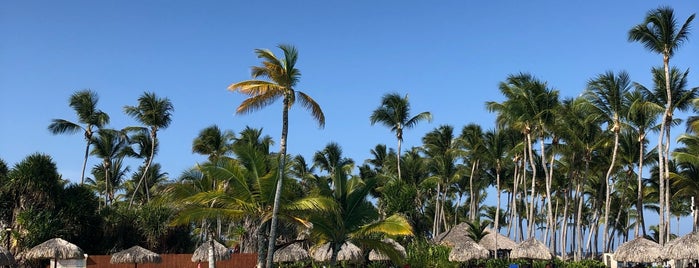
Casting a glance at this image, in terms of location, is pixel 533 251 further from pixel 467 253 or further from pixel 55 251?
pixel 55 251

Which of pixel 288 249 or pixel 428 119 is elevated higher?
pixel 428 119

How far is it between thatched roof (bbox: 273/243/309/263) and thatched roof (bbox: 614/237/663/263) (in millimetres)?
15203

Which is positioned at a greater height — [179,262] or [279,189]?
[279,189]

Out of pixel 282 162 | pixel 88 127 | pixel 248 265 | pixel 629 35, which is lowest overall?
pixel 248 265

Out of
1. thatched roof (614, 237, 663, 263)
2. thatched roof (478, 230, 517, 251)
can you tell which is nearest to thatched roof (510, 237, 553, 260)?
thatched roof (614, 237, 663, 263)

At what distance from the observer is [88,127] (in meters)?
42.1

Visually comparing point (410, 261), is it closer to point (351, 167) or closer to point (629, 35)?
point (629, 35)

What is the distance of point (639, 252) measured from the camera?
3161 centimetres

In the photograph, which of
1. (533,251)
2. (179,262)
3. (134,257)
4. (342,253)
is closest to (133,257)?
(134,257)

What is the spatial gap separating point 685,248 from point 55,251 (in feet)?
82.1

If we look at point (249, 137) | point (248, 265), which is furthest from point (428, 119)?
point (248, 265)

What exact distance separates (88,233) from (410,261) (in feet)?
53.3

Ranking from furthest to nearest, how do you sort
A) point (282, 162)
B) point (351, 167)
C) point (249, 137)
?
point (351, 167) → point (249, 137) → point (282, 162)

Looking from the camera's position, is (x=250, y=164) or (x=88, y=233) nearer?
(x=250, y=164)
